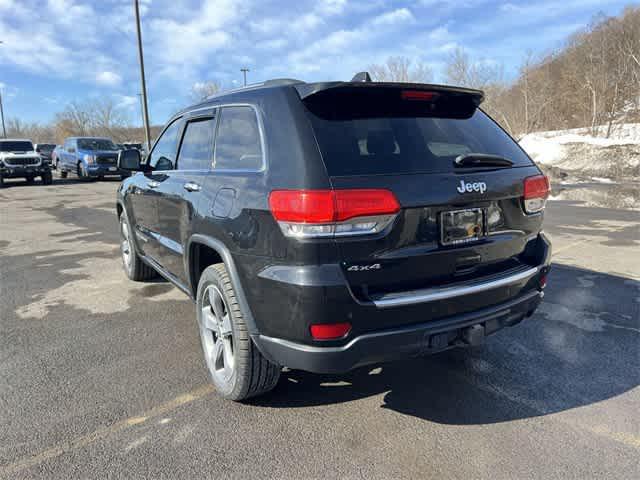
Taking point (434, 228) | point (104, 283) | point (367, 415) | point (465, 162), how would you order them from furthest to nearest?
point (104, 283) < point (367, 415) < point (465, 162) < point (434, 228)

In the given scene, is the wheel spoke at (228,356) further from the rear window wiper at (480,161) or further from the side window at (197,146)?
the rear window wiper at (480,161)

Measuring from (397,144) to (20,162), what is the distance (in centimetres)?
2145

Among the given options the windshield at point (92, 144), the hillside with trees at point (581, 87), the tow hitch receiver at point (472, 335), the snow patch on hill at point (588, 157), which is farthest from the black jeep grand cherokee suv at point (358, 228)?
the hillside with trees at point (581, 87)

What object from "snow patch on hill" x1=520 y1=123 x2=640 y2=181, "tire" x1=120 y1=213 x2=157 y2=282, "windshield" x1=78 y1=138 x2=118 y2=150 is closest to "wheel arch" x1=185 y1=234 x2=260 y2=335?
"tire" x1=120 y1=213 x2=157 y2=282

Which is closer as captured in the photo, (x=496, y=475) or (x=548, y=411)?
(x=496, y=475)

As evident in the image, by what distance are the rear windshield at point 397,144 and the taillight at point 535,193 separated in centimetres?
13

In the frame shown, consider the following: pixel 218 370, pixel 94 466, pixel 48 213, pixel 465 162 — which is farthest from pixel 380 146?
pixel 48 213

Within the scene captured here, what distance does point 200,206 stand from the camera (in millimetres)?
2949

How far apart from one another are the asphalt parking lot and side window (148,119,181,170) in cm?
142

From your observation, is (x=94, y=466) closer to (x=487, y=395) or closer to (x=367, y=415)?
(x=367, y=415)

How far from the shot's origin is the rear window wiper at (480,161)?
2469 millimetres

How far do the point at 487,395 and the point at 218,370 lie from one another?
5.68ft

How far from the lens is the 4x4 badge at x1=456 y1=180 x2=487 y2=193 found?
7.76 feet

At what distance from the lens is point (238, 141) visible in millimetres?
2816
